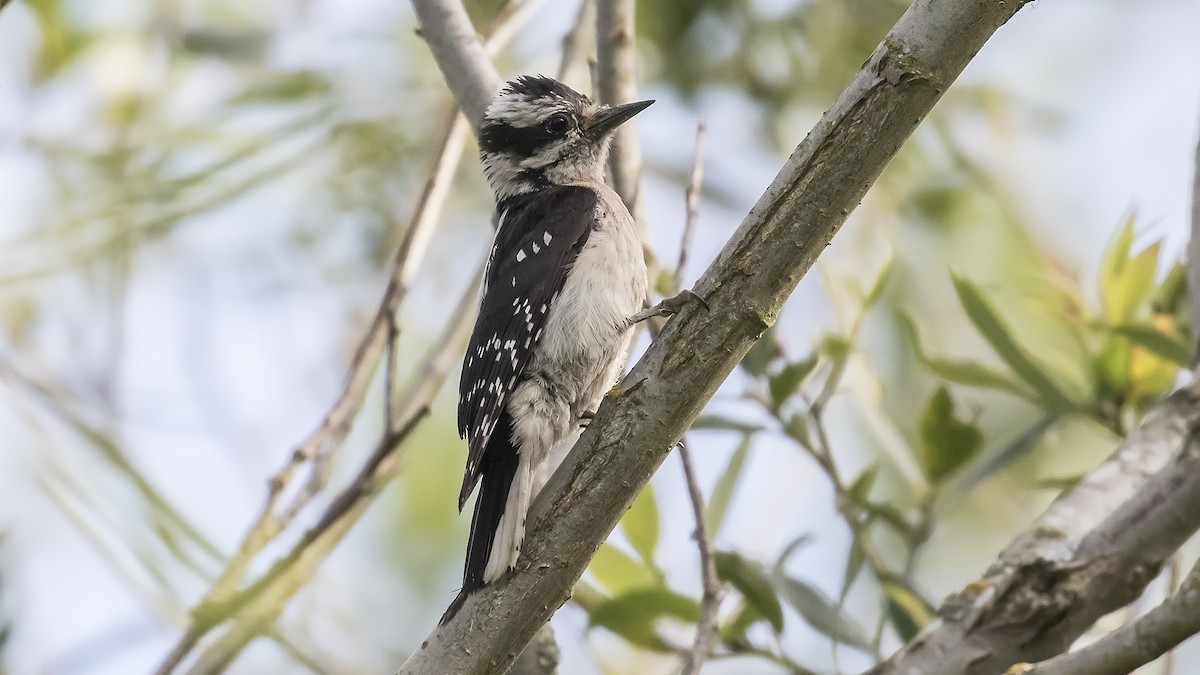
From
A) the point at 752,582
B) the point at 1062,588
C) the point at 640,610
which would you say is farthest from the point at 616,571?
the point at 1062,588

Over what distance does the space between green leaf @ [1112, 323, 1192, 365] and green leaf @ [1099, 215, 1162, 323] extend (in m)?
0.22

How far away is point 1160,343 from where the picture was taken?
299 centimetres

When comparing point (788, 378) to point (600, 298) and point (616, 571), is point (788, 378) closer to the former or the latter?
point (600, 298)

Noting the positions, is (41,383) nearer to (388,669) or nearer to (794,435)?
(388,669)

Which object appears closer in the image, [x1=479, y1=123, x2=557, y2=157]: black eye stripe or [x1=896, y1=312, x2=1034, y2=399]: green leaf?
[x1=896, y1=312, x2=1034, y2=399]: green leaf

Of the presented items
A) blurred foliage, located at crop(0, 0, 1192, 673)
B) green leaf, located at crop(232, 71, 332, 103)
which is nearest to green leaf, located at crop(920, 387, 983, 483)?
blurred foliage, located at crop(0, 0, 1192, 673)

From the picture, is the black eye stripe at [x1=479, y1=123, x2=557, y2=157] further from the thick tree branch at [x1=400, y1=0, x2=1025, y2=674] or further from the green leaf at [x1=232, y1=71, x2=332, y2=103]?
the thick tree branch at [x1=400, y1=0, x2=1025, y2=674]

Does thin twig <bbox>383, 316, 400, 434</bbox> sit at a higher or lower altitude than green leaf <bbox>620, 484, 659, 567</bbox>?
higher

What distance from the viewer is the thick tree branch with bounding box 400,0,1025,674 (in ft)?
6.52

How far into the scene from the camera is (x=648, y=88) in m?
4.89

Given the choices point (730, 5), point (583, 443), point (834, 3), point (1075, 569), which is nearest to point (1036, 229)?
point (834, 3)

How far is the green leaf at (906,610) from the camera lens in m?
3.01

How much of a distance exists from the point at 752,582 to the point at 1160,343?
120 cm

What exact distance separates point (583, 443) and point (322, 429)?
99 cm
